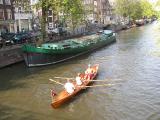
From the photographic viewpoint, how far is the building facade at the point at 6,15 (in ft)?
209

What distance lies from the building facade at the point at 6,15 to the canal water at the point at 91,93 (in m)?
25.1

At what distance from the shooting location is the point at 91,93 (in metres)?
27.2

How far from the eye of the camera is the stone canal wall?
39031 millimetres

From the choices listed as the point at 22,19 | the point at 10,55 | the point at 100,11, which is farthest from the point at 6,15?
the point at 100,11

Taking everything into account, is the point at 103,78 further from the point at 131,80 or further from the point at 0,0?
the point at 0,0

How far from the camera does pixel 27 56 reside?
39.1 metres

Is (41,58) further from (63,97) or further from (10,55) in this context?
(63,97)

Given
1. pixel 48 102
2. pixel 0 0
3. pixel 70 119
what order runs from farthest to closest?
1. pixel 0 0
2. pixel 48 102
3. pixel 70 119

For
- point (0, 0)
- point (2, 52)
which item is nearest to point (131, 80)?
point (2, 52)

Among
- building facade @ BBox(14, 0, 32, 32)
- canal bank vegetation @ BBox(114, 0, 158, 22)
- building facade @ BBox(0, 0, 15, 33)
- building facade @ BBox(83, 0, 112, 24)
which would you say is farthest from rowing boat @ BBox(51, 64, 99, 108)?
canal bank vegetation @ BBox(114, 0, 158, 22)

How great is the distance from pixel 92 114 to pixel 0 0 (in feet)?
149

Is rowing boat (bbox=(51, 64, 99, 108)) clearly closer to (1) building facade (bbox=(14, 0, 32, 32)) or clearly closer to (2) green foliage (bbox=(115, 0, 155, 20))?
(1) building facade (bbox=(14, 0, 32, 32))

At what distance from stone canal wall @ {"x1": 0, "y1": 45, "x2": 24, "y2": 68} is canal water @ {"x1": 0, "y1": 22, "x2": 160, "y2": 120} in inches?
35.7

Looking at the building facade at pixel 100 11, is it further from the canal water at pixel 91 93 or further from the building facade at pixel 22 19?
the canal water at pixel 91 93
